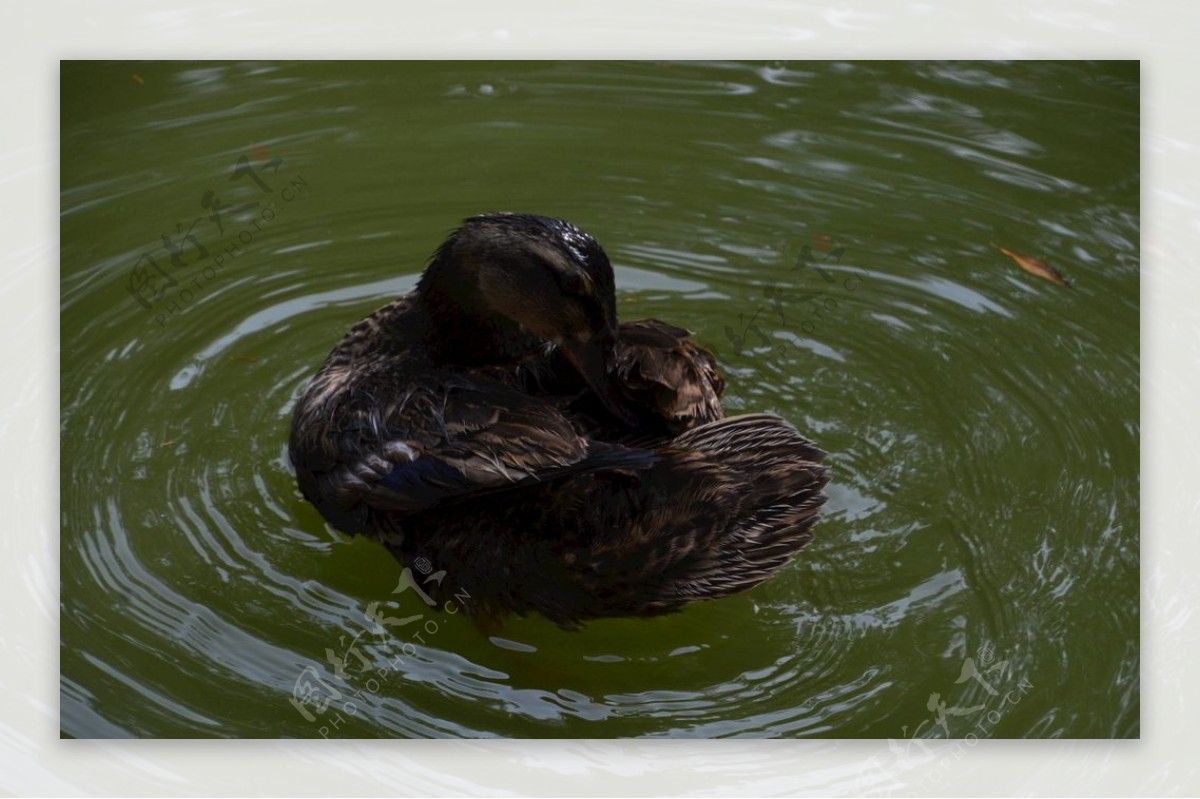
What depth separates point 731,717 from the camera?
367 cm

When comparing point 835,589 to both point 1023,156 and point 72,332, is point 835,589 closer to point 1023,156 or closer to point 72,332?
point 1023,156

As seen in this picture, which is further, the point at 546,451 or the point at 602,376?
the point at 602,376

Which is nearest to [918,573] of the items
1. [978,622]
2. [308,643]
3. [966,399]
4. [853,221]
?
[978,622]

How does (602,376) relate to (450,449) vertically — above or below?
above

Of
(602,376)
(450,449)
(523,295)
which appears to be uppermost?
(523,295)

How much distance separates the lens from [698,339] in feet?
14.4

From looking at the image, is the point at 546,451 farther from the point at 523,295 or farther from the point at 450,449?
the point at 523,295

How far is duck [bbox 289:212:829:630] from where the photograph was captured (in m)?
3.42

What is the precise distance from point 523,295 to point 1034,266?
133 cm

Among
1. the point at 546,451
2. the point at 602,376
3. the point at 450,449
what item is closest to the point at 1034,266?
the point at 602,376

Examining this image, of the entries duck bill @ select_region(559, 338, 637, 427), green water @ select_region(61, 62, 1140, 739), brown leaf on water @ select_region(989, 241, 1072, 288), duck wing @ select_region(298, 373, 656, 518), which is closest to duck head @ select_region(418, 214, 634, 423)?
duck bill @ select_region(559, 338, 637, 427)

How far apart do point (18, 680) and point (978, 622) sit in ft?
6.44

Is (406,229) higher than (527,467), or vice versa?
(406,229)

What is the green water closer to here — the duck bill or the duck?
the duck
